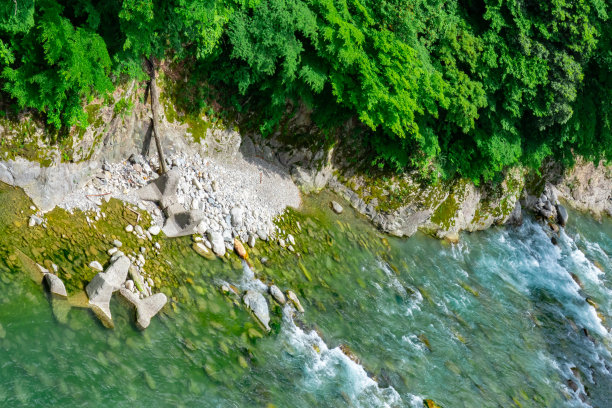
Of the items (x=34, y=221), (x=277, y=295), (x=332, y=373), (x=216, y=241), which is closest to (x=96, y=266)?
(x=34, y=221)

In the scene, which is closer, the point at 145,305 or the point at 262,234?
the point at 145,305

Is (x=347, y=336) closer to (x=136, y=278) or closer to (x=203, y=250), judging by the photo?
(x=203, y=250)

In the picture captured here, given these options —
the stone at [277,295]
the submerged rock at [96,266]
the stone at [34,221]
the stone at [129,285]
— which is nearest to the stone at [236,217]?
the stone at [277,295]

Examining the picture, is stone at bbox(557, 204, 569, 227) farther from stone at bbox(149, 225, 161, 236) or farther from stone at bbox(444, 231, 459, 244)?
stone at bbox(149, 225, 161, 236)

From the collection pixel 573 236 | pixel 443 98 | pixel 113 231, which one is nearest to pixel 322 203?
pixel 443 98

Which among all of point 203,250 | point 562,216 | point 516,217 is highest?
point 562,216

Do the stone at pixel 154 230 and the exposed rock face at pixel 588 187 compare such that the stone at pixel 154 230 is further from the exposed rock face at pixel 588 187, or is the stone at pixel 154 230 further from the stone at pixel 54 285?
the exposed rock face at pixel 588 187

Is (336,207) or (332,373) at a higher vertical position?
(336,207)
